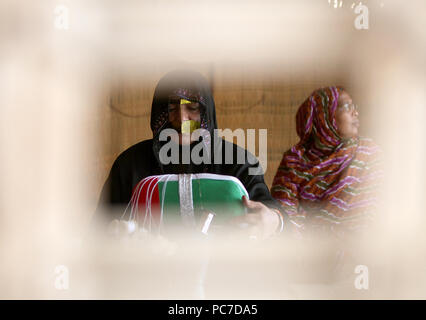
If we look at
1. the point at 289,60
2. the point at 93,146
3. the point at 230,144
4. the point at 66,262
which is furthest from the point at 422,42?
the point at 66,262

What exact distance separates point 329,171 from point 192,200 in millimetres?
316

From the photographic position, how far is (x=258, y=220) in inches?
41.8

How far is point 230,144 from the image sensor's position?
110 centimetres

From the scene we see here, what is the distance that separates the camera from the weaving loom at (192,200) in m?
1.06

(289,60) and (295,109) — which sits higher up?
(289,60)

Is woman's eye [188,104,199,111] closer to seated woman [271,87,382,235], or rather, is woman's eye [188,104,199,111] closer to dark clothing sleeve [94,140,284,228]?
dark clothing sleeve [94,140,284,228]

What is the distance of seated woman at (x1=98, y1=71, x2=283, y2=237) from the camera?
1.09 metres

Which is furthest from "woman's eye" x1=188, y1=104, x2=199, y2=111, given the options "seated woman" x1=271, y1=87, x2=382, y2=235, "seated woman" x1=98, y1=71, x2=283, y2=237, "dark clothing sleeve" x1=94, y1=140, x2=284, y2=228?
"seated woman" x1=271, y1=87, x2=382, y2=235

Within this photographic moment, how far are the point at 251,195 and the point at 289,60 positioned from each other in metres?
0.33

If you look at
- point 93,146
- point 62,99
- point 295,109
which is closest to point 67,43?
point 62,99

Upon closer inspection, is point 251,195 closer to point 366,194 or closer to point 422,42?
point 366,194

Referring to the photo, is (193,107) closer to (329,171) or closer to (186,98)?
(186,98)

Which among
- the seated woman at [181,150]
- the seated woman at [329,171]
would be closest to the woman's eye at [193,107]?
the seated woman at [181,150]
